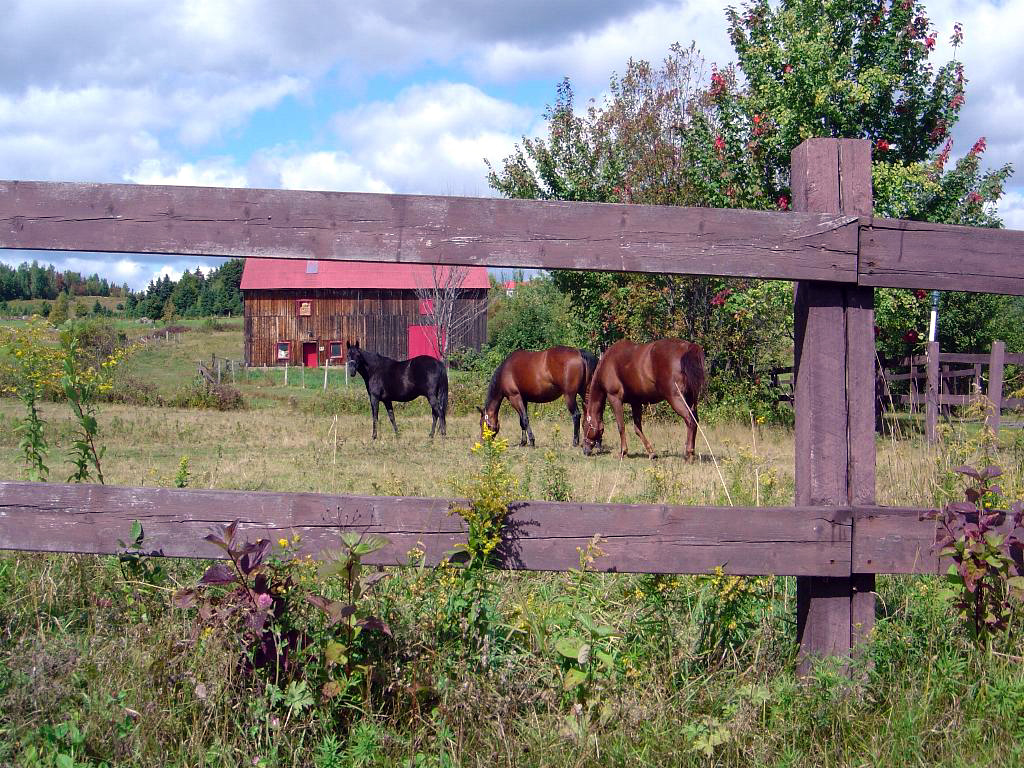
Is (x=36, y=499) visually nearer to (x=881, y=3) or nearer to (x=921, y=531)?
(x=921, y=531)

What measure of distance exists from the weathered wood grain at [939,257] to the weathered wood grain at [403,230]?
0.29ft

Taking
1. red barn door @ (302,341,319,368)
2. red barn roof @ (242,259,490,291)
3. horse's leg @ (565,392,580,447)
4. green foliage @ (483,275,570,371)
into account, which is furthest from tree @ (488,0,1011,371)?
red barn door @ (302,341,319,368)

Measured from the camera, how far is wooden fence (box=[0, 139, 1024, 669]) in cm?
291

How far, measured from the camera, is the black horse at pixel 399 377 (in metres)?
17.9

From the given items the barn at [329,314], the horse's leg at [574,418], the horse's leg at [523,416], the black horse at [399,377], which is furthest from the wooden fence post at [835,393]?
the barn at [329,314]

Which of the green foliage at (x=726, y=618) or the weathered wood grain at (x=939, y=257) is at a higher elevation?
the weathered wood grain at (x=939, y=257)

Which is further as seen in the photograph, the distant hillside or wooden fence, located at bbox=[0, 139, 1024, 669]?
the distant hillside

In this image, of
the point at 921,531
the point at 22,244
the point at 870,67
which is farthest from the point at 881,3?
the point at 22,244

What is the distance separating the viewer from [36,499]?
2.96 metres

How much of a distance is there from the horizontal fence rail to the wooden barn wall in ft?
137

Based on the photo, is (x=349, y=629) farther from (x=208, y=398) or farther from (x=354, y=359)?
(x=208, y=398)

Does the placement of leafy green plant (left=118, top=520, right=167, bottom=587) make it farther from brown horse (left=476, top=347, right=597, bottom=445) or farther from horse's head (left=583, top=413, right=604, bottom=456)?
brown horse (left=476, top=347, right=597, bottom=445)

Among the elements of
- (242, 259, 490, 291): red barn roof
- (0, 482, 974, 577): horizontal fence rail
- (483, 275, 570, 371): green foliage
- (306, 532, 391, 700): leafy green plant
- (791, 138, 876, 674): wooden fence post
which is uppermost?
(242, 259, 490, 291): red barn roof

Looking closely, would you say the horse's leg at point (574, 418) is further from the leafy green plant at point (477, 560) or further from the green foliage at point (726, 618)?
the leafy green plant at point (477, 560)
